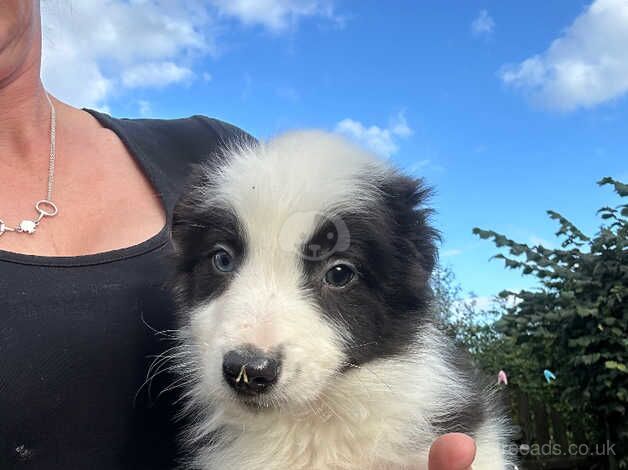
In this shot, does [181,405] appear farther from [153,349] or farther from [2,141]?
[2,141]

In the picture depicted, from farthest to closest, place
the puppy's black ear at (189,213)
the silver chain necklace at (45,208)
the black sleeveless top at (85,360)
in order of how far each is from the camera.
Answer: the silver chain necklace at (45,208) → the puppy's black ear at (189,213) → the black sleeveless top at (85,360)

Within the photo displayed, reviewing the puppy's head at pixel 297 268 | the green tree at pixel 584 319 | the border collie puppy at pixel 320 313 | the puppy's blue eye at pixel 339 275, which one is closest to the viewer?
the puppy's head at pixel 297 268

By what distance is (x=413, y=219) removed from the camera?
7.64 feet

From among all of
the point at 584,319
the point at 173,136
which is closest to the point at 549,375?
the point at 584,319

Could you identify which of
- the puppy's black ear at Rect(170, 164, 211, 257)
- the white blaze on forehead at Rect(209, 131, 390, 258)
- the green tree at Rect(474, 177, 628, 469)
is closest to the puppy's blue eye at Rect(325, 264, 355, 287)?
the white blaze on forehead at Rect(209, 131, 390, 258)

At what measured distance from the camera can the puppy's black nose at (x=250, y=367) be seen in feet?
5.81

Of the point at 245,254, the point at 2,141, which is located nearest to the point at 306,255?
the point at 245,254

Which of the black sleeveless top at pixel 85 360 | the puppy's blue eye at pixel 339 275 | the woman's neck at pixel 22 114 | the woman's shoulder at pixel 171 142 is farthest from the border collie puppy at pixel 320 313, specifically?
the woman's neck at pixel 22 114

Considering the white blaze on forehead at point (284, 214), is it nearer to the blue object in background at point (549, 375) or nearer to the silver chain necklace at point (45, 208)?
the silver chain necklace at point (45, 208)

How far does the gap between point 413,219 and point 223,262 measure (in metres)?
0.69

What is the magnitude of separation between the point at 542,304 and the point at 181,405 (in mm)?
5059

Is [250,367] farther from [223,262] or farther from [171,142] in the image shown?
[171,142]

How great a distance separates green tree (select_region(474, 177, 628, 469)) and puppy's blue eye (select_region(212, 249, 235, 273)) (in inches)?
182

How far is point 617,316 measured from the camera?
19.8 feet
